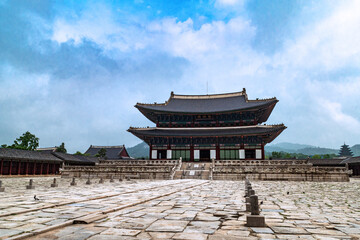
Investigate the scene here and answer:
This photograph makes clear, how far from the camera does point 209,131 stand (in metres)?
37.7

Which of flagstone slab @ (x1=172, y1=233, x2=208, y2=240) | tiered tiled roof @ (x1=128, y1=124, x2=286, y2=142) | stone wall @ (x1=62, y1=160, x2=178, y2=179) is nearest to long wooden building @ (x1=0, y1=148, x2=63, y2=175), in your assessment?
stone wall @ (x1=62, y1=160, x2=178, y2=179)

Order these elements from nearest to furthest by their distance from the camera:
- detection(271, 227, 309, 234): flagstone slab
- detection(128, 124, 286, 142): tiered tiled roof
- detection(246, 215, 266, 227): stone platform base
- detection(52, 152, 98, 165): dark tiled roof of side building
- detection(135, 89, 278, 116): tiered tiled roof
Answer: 1. detection(271, 227, 309, 234): flagstone slab
2. detection(246, 215, 266, 227): stone platform base
3. detection(128, 124, 286, 142): tiered tiled roof
4. detection(52, 152, 98, 165): dark tiled roof of side building
5. detection(135, 89, 278, 116): tiered tiled roof

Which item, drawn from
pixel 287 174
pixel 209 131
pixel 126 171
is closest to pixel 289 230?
pixel 287 174

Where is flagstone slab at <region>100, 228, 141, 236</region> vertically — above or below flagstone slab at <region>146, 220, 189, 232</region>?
above

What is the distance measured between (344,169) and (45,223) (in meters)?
27.6

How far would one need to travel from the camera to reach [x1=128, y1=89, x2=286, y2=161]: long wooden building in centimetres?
3616

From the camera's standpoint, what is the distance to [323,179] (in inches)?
945

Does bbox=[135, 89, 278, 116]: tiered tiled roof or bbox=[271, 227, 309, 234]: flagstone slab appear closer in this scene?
bbox=[271, 227, 309, 234]: flagstone slab

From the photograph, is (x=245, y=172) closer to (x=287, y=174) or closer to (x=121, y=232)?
(x=287, y=174)

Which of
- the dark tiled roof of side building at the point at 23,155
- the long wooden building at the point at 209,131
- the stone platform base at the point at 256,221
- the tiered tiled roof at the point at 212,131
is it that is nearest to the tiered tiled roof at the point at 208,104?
the long wooden building at the point at 209,131

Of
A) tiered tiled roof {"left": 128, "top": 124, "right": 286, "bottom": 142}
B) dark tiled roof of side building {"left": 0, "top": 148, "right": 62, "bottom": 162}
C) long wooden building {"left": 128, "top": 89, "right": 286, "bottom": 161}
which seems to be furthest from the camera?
long wooden building {"left": 128, "top": 89, "right": 286, "bottom": 161}

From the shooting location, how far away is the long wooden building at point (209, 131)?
36156mm

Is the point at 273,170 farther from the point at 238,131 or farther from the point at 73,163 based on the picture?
the point at 73,163

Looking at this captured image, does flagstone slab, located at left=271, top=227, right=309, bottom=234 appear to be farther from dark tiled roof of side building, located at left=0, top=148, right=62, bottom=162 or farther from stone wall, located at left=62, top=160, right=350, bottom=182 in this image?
dark tiled roof of side building, located at left=0, top=148, right=62, bottom=162
